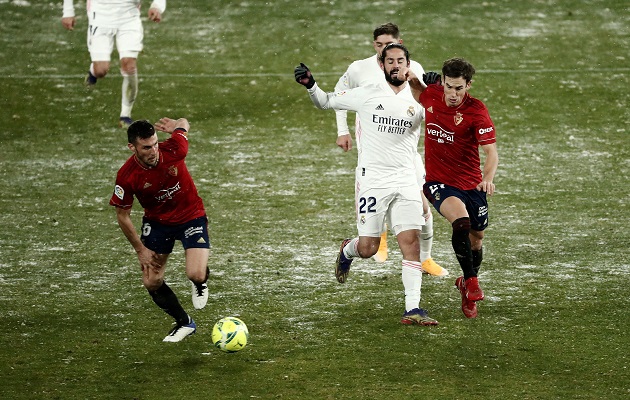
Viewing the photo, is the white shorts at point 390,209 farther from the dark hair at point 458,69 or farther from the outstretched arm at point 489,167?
the dark hair at point 458,69

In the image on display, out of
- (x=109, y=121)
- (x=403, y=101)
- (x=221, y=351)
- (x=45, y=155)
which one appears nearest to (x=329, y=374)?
(x=221, y=351)

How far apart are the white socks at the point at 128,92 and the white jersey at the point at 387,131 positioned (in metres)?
6.02

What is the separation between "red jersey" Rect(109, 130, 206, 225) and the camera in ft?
25.3

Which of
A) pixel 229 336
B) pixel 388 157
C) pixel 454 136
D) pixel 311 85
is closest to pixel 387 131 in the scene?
pixel 388 157

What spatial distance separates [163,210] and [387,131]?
71.9 inches

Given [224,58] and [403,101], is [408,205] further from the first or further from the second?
[224,58]

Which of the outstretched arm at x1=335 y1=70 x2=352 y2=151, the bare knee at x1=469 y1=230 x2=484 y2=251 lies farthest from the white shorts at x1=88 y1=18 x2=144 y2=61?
the bare knee at x1=469 y1=230 x2=484 y2=251

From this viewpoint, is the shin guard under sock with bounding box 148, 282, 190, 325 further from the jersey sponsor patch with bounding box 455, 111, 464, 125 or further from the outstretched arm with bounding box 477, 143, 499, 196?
the jersey sponsor patch with bounding box 455, 111, 464, 125

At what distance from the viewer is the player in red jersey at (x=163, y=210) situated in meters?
7.62

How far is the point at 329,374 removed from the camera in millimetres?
7133

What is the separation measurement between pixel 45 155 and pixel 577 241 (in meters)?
6.83

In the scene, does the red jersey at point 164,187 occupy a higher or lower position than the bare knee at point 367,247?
higher

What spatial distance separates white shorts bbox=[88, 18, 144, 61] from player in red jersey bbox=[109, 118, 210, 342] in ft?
19.8

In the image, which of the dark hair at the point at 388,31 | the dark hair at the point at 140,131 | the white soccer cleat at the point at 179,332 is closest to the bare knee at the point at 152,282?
the white soccer cleat at the point at 179,332
